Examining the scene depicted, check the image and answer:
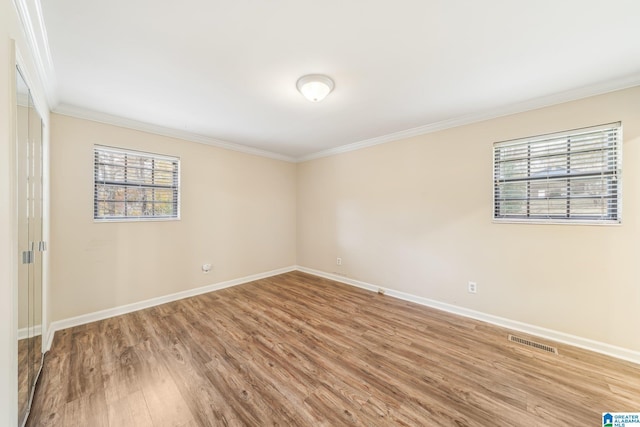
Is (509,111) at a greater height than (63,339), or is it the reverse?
(509,111)

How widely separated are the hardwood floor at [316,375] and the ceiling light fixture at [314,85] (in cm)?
247

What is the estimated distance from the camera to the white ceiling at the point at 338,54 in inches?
55.7

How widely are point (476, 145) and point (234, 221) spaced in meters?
3.89

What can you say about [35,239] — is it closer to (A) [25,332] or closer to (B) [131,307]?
(A) [25,332]

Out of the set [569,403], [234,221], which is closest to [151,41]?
[234,221]

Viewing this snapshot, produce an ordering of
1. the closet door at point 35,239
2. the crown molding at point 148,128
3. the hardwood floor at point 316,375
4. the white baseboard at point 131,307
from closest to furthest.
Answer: the hardwood floor at point 316,375 → the closet door at point 35,239 → the white baseboard at point 131,307 → the crown molding at point 148,128

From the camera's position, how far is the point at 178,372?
1950 mm

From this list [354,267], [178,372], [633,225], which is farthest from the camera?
[354,267]

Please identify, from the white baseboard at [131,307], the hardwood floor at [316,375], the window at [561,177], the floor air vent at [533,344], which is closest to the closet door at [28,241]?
the hardwood floor at [316,375]

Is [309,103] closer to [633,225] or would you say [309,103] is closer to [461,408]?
[461,408]

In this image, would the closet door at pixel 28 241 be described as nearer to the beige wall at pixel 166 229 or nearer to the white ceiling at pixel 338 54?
the white ceiling at pixel 338 54

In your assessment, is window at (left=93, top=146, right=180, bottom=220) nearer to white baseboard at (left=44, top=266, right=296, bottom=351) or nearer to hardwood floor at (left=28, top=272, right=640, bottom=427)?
white baseboard at (left=44, top=266, right=296, bottom=351)

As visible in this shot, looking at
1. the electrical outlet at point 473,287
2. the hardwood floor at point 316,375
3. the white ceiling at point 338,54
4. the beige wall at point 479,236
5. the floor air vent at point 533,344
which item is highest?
the white ceiling at point 338,54

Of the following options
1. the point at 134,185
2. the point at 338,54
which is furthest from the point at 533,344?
the point at 134,185
